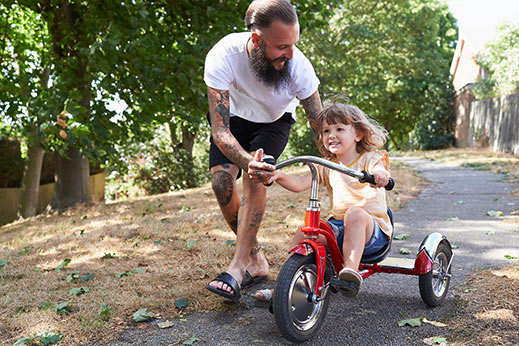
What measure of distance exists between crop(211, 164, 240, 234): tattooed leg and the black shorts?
5 cm

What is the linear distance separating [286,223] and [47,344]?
367cm

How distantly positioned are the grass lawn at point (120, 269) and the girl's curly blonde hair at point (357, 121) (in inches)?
44.7

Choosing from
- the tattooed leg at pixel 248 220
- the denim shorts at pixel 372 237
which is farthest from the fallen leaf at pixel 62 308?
the denim shorts at pixel 372 237

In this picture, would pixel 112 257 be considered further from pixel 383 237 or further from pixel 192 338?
pixel 383 237

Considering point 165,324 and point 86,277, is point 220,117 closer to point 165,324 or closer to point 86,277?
point 165,324

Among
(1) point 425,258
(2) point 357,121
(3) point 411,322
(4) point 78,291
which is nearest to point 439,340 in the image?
(3) point 411,322

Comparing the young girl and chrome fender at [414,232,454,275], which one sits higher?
the young girl

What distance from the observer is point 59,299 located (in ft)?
10.7

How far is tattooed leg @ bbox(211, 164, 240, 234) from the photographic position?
3306 mm

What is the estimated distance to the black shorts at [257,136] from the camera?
10.8 feet

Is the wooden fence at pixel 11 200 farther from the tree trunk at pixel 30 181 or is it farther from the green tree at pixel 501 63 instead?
the green tree at pixel 501 63

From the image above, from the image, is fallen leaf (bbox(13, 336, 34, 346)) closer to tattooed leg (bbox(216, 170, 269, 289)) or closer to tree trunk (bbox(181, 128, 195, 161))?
tattooed leg (bbox(216, 170, 269, 289))

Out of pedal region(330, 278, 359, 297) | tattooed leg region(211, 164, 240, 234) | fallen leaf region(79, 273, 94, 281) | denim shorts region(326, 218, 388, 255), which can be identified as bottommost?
fallen leaf region(79, 273, 94, 281)

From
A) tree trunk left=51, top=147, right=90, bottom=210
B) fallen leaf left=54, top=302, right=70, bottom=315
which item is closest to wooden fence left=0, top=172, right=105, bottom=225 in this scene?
tree trunk left=51, top=147, right=90, bottom=210
